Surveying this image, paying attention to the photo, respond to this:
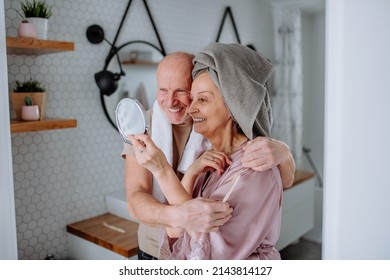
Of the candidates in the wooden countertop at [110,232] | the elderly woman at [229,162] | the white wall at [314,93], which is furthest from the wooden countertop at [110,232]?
the white wall at [314,93]

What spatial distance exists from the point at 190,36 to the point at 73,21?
38cm

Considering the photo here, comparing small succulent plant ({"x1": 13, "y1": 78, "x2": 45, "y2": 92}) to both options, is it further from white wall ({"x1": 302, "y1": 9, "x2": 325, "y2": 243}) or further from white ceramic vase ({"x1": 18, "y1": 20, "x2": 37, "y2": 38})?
white wall ({"x1": 302, "y1": 9, "x2": 325, "y2": 243})

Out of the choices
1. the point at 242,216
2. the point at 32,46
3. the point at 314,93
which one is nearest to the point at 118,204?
the point at 32,46

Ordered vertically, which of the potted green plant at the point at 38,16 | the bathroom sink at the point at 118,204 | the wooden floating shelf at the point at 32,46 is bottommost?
the bathroom sink at the point at 118,204

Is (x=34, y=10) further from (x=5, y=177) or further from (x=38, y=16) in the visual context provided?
(x=5, y=177)

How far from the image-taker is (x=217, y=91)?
548 mm

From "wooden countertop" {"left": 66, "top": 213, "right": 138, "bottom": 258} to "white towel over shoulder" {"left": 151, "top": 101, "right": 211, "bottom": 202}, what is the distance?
0.55m

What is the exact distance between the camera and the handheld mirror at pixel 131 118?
1.82 feet

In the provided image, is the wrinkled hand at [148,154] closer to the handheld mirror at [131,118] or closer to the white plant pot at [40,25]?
the handheld mirror at [131,118]

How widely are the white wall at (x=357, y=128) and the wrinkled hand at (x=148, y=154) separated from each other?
245 mm

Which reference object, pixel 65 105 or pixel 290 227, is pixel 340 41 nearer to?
pixel 65 105

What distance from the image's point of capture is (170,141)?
0.63 metres

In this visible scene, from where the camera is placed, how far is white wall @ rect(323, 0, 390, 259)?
0.51 m
